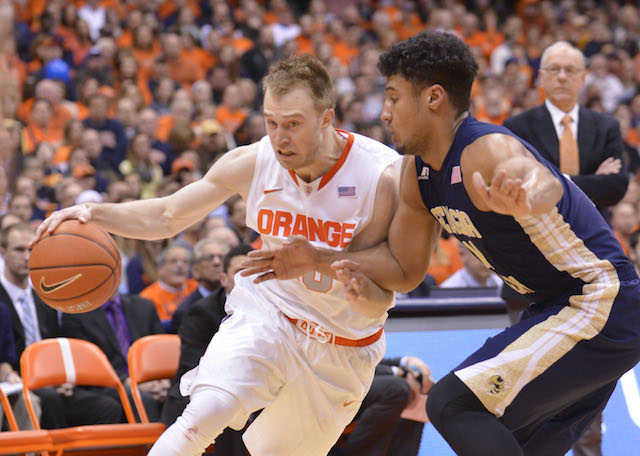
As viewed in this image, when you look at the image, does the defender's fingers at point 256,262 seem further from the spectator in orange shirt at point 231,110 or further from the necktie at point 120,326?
the spectator in orange shirt at point 231,110

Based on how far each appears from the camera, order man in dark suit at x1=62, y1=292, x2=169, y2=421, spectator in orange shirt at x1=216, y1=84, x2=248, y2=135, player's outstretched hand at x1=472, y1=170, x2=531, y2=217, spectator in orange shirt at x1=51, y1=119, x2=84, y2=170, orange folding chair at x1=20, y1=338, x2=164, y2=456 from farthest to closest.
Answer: spectator in orange shirt at x1=216, y1=84, x2=248, y2=135, spectator in orange shirt at x1=51, y1=119, x2=84, y2=170, man in dark suit at x1=62, y1=292, x2=169, y2=421, orange folding chair at x1=20, y1=338, x2=164, y2=456, player's outstretched hand at x1=472, y1=170, x2=531, y2=217

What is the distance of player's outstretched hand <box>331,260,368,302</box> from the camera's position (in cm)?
366

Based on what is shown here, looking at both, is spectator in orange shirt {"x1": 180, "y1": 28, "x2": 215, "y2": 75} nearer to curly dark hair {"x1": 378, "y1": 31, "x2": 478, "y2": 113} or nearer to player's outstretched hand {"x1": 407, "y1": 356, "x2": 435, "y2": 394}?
player's outstretched hand {"x1": 407, "y1": 356, "x2": 435, "y2": 394}

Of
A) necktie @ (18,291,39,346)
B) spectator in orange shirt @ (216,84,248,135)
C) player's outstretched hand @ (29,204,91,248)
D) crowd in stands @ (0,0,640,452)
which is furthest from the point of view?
spectator in orange shirt @ (216,84,248,135)

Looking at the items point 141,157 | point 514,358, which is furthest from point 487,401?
point 141,157

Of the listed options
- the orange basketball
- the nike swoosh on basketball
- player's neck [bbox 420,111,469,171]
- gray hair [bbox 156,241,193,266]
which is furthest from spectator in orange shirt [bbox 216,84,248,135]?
player's neck [bbox 420,111,469,171]

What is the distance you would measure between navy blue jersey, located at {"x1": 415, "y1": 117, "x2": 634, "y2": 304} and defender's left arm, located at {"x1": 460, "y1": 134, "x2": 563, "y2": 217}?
0.15ft

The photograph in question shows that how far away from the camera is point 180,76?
41.7 feet

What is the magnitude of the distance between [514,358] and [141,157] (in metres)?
7.22

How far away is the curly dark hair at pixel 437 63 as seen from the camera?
11.7 ft

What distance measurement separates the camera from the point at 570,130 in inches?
Result: 208

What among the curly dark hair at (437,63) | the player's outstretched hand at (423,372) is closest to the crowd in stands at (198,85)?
the player's outstretched hand at (423,372)

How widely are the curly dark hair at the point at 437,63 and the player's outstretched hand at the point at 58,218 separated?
1.57 metres

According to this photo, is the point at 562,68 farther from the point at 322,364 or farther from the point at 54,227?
the point at 54,227
